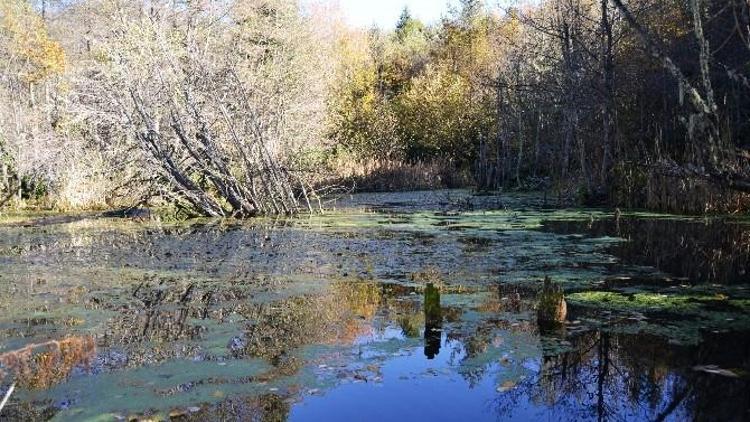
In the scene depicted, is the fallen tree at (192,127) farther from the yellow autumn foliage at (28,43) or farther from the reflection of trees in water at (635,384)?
the reflection of trees in water at (635,384)

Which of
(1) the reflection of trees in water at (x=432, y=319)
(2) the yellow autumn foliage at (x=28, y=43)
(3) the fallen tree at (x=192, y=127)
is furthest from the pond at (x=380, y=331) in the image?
(2) the yellow autumn foliage at (x=28, y=43)

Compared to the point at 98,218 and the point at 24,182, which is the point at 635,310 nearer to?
the point at 98,218

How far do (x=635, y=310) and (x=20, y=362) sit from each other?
3.87m

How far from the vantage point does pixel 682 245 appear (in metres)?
7.53

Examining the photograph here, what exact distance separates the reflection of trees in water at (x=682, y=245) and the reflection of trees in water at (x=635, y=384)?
7.22 feet

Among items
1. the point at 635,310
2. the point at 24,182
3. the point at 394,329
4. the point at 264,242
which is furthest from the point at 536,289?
the point at 24,182

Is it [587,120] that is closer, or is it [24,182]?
[587,120]

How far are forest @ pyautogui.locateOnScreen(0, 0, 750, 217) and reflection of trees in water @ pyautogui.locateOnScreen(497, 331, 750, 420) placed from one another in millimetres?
2587

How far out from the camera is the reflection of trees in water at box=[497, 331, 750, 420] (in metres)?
3.12

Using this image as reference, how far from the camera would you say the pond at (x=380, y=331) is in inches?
127

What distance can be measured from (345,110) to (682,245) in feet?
61.9

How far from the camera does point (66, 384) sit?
3447 mm

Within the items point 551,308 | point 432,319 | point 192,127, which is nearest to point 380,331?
point 432,319

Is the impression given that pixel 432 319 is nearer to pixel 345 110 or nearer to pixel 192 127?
pixel 192 127
